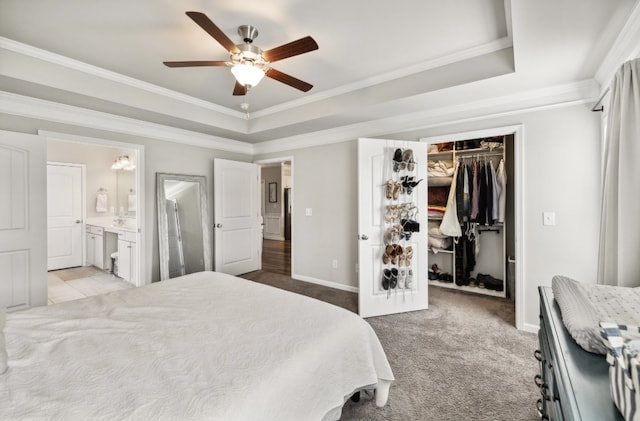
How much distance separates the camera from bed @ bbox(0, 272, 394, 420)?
3.02 feet

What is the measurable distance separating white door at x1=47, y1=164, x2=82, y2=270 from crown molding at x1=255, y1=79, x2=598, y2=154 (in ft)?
13.9

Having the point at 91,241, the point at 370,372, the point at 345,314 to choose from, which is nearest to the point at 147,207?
the point at 91,241

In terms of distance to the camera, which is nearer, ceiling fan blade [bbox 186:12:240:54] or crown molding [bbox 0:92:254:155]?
ceiling fan blade [bbox 186:12:240:54]

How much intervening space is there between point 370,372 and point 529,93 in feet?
9.32

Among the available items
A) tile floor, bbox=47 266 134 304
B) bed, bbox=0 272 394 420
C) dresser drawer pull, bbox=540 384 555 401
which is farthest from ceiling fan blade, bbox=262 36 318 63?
tile floor, bbox=47 266 134 304

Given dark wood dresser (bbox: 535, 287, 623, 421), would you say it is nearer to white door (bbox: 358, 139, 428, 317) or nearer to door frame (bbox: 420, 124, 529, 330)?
door frame (bbox: 420, 124, 529, 330)

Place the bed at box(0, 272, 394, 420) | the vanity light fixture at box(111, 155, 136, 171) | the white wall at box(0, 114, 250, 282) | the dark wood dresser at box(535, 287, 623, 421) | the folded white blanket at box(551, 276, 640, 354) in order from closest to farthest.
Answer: the dark wood dresser at box(535, 287, 623, 421) < the folded white blanket at box(551, 276, 640, 354) < the bed at box(0, 272, 394, 420) < the white wall at box(0, 114, 250, 282) < the vanity light fixture at box(111, 155, 136, 171)

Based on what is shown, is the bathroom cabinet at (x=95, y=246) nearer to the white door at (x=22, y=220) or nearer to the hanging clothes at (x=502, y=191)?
the white door at (x=22, y=220)

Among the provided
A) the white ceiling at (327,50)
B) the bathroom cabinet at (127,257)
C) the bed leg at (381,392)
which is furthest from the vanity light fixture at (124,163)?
the bed leg at (381,392)

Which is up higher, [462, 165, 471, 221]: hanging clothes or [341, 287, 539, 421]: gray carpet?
[462, 165, 471, 221]: hanging clothes

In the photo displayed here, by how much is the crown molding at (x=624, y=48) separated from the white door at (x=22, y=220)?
4721 mm

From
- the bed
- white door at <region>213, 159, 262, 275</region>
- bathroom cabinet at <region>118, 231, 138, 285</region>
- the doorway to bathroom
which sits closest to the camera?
the bed

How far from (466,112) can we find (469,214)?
1469 millimetres

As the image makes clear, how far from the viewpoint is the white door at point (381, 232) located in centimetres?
318
